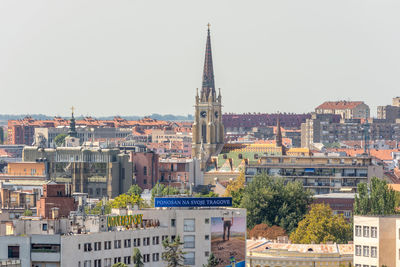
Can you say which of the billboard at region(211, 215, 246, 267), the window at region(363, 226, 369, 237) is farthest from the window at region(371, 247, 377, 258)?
the billboard at region(211, 215, 246, 267)

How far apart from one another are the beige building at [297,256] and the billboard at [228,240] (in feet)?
10.3

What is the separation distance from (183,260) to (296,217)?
53954mm

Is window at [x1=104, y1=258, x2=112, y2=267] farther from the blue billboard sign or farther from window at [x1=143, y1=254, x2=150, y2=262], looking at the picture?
the blue billboard sign

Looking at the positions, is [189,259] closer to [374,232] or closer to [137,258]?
[137,258]

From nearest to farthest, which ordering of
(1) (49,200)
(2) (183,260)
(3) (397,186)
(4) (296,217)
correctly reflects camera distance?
(2) (183,260) < (1) (49,200) < (4) (296,217) < (3) (397,186)

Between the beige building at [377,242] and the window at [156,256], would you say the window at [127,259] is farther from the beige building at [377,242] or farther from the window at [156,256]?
the beige building at [377,242]

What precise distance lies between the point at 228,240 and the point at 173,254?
6.60 metres

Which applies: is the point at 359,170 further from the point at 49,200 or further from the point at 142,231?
the point at 142,231

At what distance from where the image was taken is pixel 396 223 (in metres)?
103

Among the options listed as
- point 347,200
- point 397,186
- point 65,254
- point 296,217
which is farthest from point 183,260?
point 397,186

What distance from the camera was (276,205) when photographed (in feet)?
533

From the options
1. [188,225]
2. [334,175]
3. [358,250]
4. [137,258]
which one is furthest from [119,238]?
[334,175]

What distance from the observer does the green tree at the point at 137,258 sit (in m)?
102

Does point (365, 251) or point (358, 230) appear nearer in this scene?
point (365, 251)
